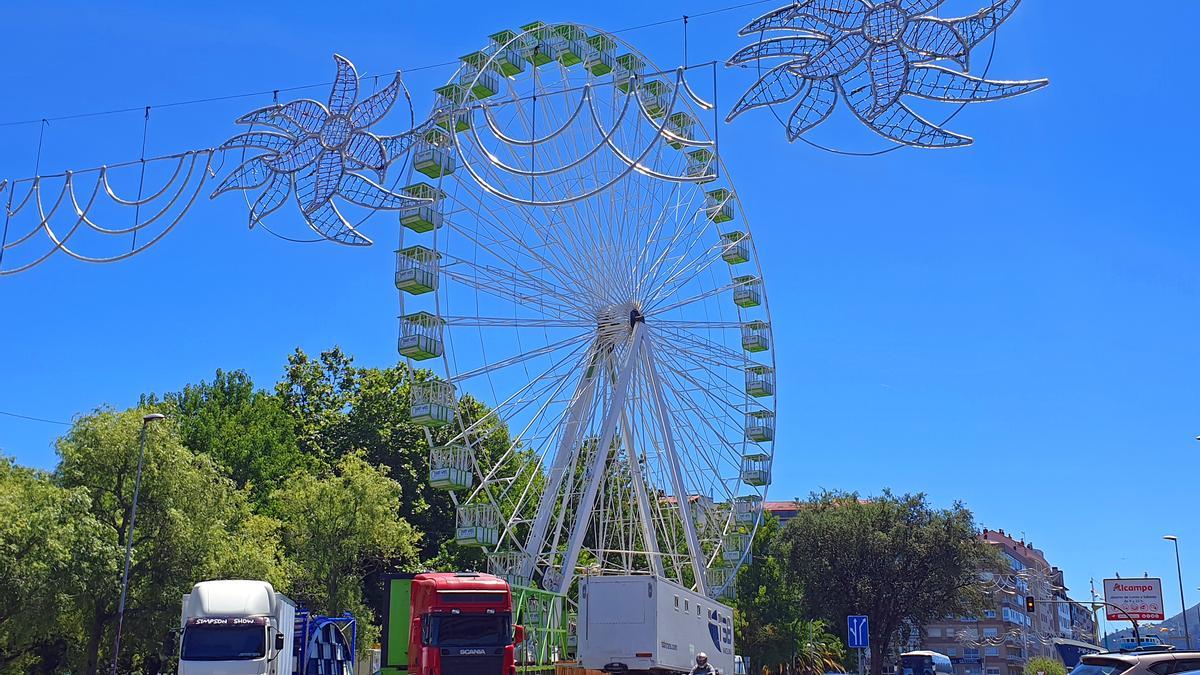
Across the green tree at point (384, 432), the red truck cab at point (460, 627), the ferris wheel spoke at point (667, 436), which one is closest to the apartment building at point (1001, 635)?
the green tree at point (384, 432)

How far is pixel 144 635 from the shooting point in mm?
41125


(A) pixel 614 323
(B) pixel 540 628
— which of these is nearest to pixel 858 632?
(B) pixel 540 628

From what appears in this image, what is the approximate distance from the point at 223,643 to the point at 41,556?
12.7 meters

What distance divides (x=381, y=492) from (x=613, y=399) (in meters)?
16.5

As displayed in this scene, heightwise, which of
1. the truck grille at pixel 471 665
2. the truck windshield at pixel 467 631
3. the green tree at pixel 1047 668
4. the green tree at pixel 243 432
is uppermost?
the green tree at pixel 243 432

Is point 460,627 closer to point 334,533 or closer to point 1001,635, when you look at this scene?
point 334,533

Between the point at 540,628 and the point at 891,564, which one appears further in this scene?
the point at 891,564

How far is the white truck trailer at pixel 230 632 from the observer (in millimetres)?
27656

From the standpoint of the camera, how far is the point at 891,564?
67.5 m

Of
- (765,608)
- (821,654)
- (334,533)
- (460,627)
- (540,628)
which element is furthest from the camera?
(821,654)

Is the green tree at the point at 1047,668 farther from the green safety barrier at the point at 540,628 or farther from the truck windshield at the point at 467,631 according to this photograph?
the truck windshield at the point at 467,631

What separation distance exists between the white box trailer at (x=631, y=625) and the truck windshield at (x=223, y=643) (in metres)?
8.77

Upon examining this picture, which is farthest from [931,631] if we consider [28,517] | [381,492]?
[28,517]

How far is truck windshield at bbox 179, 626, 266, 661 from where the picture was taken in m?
27.7
